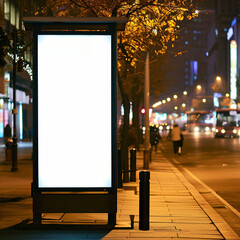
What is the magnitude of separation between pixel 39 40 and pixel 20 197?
542cm

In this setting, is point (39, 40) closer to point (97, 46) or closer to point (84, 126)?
point (97, 46)

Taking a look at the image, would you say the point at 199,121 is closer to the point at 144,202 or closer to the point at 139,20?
the point at 139,20

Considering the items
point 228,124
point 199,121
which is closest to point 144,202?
point 228,124

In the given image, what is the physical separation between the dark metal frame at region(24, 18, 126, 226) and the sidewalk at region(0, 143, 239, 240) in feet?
1.19

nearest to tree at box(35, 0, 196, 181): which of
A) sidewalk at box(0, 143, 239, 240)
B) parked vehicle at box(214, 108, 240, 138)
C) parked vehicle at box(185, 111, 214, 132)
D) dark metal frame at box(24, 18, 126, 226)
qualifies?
sidewalk at box(0, 143, 239, 240)

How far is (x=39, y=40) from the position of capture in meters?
9.43

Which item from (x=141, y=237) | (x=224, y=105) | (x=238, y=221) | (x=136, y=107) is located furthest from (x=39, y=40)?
(x=224, y=105)

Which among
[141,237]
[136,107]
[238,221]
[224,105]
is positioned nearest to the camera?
[141,237]

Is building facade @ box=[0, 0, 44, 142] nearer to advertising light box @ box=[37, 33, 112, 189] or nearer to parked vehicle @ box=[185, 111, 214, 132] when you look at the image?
advertising light box @ box=[37, 33, 112, 189]

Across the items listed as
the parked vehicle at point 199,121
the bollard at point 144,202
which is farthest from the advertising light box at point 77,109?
the parked vehicle at point 199,121

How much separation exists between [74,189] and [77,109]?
4.04 feet

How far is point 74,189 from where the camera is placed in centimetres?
940

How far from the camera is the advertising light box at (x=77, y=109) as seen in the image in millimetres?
9398

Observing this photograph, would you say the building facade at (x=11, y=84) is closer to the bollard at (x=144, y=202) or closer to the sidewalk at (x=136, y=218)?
the sidewalk at (x=136, y=218)
